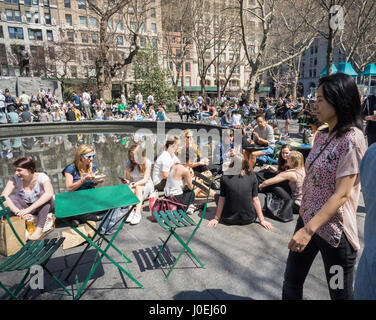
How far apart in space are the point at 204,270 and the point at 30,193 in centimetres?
253

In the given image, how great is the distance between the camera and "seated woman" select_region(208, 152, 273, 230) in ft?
12.5

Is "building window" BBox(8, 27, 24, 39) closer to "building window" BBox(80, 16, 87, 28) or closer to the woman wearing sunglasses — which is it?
"building window" BBox(80, 16, 87, 28)

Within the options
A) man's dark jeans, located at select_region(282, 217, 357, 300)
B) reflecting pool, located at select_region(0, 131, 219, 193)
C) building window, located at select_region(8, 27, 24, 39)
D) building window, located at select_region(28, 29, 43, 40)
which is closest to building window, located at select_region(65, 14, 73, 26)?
building window, located at select_region(28, 29, 43, 40)

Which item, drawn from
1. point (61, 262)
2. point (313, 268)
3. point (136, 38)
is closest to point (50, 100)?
point (136, 38)

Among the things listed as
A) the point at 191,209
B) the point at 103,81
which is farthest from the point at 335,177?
the point at 103,81

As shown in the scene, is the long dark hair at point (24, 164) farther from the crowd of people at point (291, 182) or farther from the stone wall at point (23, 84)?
the stone wall at point (23, 84)

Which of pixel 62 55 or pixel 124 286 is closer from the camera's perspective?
pixel 124 286

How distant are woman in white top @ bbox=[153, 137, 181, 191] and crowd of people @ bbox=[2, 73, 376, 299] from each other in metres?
0.02

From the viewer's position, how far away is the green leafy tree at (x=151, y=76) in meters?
26.5

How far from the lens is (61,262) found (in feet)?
10.2

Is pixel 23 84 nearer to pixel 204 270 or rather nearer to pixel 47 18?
pixel 47 18

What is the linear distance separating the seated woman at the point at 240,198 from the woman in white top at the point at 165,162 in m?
1.37

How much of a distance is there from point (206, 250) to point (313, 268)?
4.11 ft

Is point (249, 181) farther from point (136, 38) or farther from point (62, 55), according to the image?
point (62, 55)
